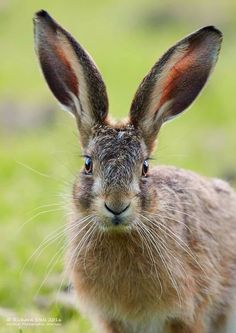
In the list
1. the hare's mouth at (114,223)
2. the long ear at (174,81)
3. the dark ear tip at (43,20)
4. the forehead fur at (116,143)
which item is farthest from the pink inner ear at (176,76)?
the hare's mouth at (114,223)

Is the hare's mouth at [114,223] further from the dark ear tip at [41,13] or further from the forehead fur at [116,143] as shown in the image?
the dark ear tip at [41,13]

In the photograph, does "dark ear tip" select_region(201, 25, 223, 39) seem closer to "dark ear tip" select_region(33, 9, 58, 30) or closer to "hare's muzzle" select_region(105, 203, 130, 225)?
"dark ear tip" select_region(33, 9, 58, 30)

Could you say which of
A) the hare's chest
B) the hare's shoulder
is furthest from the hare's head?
the hare's chest

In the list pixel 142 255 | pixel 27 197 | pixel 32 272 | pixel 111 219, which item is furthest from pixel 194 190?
pixel 27 197

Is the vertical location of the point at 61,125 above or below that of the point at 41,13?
below

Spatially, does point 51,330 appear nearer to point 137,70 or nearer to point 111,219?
point 111,219

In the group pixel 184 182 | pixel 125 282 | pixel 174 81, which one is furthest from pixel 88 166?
pixel 184 182

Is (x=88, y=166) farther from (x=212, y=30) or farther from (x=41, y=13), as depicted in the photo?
(x=212, y=30)
